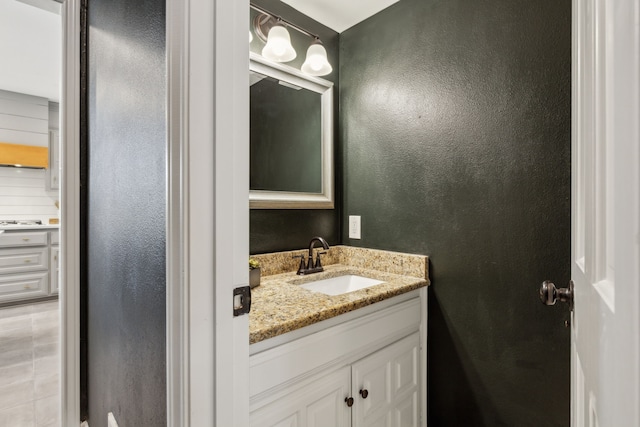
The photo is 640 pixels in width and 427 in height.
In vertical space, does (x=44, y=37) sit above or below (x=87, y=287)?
above

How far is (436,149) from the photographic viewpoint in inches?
57.9

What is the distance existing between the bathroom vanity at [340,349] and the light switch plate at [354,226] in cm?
25

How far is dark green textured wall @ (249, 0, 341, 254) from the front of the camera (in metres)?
1.57

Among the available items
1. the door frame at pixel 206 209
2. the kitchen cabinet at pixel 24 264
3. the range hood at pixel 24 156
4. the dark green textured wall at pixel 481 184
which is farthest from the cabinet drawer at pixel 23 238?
the door frame at pixel 206 209

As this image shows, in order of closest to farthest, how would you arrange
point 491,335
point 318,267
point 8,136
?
point 491,335 → point 318,267 → point 8,136

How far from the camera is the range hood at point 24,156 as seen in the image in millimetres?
3711

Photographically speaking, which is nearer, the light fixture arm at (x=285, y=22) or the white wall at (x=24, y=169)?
the light fixture arm at (x=285, y=22)

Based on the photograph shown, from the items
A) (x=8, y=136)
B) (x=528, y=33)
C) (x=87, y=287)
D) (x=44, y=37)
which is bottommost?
(x=87, y=287)

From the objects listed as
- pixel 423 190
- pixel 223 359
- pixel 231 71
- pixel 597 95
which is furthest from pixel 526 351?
pixel 231 71

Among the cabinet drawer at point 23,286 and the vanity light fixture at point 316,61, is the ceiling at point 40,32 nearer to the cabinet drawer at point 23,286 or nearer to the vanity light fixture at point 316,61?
the vanity light fixture at point 316,61

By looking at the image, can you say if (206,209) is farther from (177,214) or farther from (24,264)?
(24,264)

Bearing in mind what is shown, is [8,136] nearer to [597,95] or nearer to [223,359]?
[223,359]

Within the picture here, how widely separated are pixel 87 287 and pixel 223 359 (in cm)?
115

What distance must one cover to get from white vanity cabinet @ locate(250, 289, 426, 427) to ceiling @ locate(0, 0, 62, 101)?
220cm
